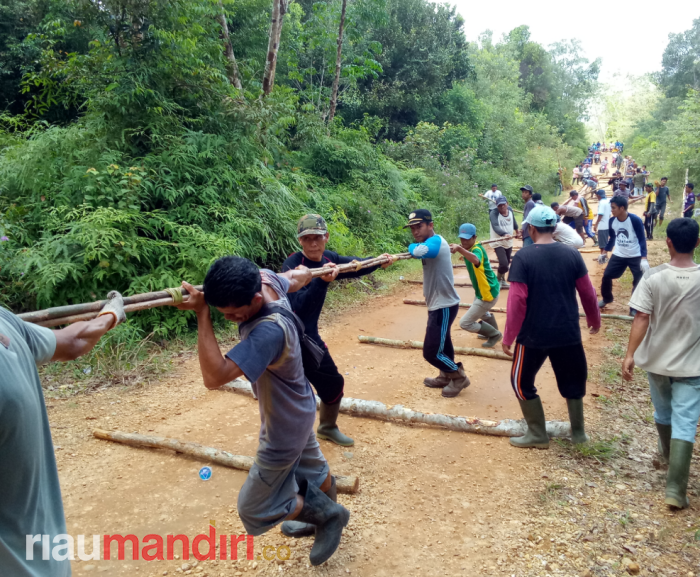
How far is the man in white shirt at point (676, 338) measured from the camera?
3.43 metres

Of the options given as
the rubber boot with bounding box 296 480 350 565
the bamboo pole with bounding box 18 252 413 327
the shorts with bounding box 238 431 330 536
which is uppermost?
the bamboo pole with bounding box 18 252 413 327

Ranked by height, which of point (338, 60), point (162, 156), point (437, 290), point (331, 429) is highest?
point (338, 60)

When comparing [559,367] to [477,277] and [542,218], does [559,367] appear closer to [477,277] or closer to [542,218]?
[542,218]

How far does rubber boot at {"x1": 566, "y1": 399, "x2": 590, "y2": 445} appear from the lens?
→ 421 centimetres

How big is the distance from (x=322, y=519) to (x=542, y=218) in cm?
289

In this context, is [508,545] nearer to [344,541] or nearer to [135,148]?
[344,541]

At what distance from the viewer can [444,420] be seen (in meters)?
4.69

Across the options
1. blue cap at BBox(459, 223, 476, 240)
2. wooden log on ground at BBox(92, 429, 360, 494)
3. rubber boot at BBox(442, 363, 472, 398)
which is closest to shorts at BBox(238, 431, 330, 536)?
wooden log on ground at BBox(92, 429, 360, 494)

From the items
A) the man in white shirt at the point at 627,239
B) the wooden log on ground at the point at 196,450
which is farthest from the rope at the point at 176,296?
the man in white shirt at the point at 627,239

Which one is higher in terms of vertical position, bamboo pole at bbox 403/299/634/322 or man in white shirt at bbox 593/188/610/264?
man in white shirt at bbox 593/188/610/264

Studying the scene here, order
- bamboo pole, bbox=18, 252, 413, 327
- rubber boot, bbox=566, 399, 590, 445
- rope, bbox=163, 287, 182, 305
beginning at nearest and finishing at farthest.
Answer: bamboo pole, bbox=18, 252, 413, 327 → rope, bbox=163, 287, 182, 305 → rubber boot, bbox=566, 399, 590, 445

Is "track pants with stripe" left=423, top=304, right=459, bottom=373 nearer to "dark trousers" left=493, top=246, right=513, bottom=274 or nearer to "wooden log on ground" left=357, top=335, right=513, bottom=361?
"wooden log on ground" left=357, top=335, right=513, bottom=361

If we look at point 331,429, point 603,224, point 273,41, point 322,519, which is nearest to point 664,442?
point 331,429

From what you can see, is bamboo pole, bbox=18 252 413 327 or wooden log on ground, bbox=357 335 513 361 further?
wooden log on ground, bbox=357 335 513 361
